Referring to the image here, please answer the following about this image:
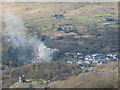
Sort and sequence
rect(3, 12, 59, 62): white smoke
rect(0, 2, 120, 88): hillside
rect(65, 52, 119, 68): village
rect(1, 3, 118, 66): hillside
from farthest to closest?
rect(1, 3, 118, 66): hillside
rect(3, 12, 59, 62): white smoke
rect(65, 52, 119, 68): village
rect(0, 2, 120, 88): hillside

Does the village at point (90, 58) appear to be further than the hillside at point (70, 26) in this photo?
No

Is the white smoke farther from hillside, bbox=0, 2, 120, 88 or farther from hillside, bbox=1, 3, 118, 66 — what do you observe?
hillside, bbox=1, 3, 118, 66

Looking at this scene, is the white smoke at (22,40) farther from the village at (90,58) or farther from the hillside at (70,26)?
the village at (90,58)

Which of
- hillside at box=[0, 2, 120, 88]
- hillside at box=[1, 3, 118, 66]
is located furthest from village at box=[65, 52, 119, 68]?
hillside at box=[1, 3, 118, 66]

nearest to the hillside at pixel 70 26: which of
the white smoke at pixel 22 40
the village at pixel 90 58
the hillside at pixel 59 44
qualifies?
the hillside at pixel 59 44

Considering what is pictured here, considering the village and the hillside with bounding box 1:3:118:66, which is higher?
the hillside with bounding box 1:3:118:66

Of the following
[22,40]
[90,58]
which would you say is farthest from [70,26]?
[90,58]

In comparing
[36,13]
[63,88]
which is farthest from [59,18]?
[63,88]

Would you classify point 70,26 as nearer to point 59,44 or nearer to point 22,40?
point 59,44

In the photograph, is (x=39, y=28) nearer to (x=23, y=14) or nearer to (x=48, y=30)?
(x=48, y=30)
